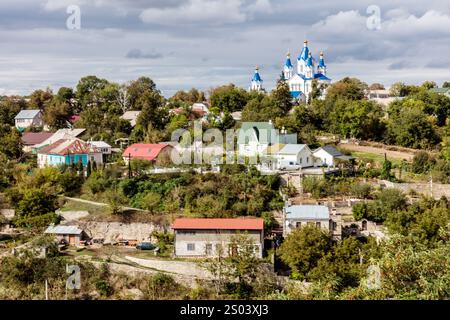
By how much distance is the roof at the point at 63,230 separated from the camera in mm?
19500

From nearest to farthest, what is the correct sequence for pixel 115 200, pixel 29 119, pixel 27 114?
pixel 115 200 → pixel 29 119 → pixel 27 114

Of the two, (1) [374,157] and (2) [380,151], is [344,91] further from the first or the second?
(1) [374,157]

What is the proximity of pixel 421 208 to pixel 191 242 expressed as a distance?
25.5 ft

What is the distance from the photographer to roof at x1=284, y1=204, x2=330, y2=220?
18578mm

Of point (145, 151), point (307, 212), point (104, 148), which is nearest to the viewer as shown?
point (307, 212)

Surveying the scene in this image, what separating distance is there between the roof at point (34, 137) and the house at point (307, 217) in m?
17.0

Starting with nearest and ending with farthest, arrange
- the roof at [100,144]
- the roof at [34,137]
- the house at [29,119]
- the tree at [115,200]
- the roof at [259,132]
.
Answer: the tree at [115,200]
the roof at [259,132]
the roof at [100,144]
the roof at [34,137]
the house at [29,119]

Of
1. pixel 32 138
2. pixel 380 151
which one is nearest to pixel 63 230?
pixel 32 138

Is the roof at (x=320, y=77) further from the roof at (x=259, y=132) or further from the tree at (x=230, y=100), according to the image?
the roof at (x=259, y=132)

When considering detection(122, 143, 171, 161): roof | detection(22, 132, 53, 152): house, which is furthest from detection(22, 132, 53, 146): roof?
detection(122, 143, 171, 161): roof

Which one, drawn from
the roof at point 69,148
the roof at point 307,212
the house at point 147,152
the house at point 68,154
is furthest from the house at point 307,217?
the roof at point 69,148

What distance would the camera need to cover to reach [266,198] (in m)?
21.2

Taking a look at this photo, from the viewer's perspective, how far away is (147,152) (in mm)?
25844

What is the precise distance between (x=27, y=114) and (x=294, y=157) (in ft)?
68.5
